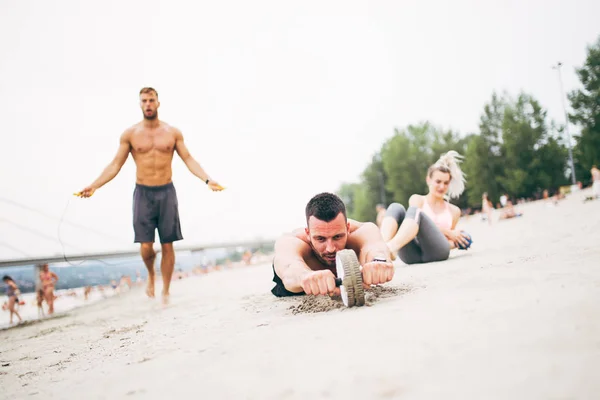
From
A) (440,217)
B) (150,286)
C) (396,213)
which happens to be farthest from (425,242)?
(150,286)

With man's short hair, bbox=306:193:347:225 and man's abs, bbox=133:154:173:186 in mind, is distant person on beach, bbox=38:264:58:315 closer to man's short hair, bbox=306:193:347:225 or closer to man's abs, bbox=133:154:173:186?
man's abs, bbox=133:154:173:186

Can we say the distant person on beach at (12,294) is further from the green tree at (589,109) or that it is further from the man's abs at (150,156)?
the green tree at (589,109)

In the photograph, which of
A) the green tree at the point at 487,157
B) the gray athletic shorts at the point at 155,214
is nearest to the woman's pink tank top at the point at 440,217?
the gray athletic shorts at the point at 155,214

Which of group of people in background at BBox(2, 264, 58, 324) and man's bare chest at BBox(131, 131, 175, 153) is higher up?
man's bare chest at BBox(131, 131, 175, 153)

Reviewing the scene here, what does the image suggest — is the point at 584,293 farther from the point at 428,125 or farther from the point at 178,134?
the point at 428,125

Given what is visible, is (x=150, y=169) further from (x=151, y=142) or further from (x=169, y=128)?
(x=169, y=128)

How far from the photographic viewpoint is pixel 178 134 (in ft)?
15.5

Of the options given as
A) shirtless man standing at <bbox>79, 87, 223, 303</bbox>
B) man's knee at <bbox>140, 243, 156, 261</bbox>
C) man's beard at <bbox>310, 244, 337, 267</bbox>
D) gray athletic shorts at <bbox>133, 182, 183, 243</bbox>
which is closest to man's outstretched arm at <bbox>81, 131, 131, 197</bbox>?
shirtless man standing at <bbox>79, 87, 223, 303</bbox>

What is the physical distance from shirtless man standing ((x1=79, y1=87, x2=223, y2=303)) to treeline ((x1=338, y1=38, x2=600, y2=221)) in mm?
30987

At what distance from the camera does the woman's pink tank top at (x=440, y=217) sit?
4.81m

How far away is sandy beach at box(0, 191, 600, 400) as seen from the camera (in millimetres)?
1019

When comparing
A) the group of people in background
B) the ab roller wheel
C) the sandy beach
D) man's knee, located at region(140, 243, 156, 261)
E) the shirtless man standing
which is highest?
the shirtless man standing

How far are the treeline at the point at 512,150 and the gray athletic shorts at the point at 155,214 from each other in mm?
30992

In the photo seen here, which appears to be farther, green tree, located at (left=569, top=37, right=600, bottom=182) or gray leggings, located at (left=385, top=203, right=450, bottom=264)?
green tree, located at (left=569, top=37, right=600, bottom=182)
